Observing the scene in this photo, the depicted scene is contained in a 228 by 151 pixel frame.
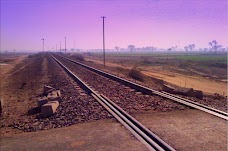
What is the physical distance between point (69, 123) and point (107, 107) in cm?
197

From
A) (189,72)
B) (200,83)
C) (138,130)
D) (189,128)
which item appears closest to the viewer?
(138,130)

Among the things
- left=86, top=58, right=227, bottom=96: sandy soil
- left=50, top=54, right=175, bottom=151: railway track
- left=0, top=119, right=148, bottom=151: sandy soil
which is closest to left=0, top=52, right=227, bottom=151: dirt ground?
left=0, top=119, right=148, bottom=151: sandy soil

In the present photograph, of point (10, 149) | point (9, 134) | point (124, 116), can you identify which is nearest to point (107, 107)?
point (124, 116)

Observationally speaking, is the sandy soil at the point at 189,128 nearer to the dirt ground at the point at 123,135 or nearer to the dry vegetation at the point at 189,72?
the dirt ground at the point at 123,135

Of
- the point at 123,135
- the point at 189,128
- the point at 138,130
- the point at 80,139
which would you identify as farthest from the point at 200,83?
the point at 80,139

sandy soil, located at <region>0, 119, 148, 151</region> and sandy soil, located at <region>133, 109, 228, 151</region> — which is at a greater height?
sandy soil, located at <region>133, 109, 228, 151</region>

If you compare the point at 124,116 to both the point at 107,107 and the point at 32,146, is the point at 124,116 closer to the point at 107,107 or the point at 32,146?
the point at 107,107

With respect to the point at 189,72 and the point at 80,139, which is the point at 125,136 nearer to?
the point at 80,139

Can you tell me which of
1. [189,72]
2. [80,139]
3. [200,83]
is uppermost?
[80,139]

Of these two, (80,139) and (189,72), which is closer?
(80,139)

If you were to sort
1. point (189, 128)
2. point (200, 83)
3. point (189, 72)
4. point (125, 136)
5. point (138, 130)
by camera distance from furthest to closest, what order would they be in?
point (189, 72) < point (200, 83) < point (189, 128) < point (138, 130) < point (125, 136)

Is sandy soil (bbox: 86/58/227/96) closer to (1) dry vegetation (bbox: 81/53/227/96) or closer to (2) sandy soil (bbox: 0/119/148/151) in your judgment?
(1) dry vegetation (bbox: 81/53/227/96)

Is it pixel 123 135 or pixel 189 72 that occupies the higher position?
pixel 123 135

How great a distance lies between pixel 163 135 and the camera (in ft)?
21.9
